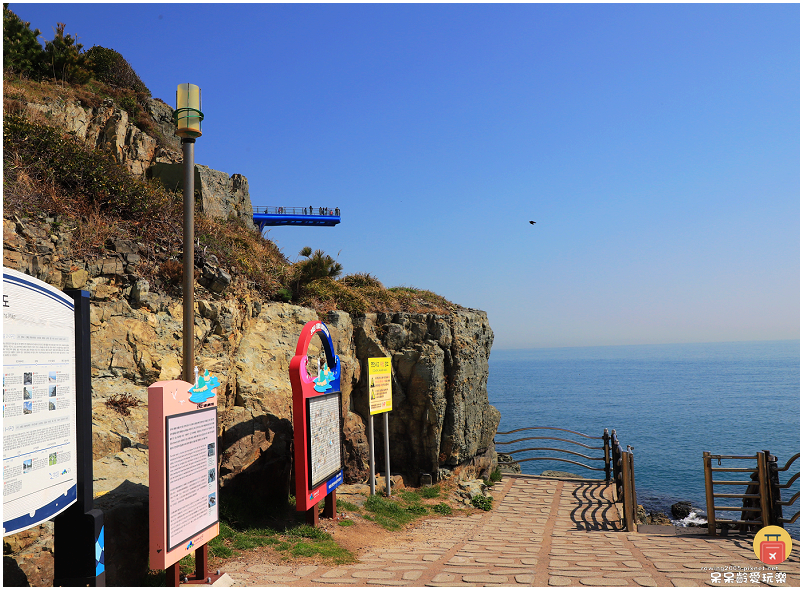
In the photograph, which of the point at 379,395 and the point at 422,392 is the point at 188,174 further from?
the point at 422,392

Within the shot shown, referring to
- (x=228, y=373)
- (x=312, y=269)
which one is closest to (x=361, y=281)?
(x=312, y=269)

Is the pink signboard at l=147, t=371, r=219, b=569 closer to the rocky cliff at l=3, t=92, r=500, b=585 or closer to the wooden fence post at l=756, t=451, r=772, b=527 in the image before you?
the rocky cliff at l=3, t=92, r=500, b=585

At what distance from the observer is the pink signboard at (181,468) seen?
4.96 metres

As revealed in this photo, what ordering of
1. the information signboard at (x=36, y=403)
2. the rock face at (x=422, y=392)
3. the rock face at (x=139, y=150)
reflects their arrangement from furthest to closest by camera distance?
the rock face at (x=139, y=150)
the rock face at (x=422, y=392)
the information signboard at (x=36, y=403)

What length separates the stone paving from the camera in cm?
588

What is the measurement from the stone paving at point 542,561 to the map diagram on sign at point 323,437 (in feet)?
5.22

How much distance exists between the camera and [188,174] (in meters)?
6.50

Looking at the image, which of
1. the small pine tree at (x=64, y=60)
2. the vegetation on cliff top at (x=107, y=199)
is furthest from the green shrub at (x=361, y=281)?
the small pine tree at (x=64, y=60)

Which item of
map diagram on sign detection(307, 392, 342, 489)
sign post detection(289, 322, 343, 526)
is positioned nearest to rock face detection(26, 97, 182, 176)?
sign post detection(289, 322, 343, 526)

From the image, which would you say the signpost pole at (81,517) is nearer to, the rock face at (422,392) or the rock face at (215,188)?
the rock face at (422,392)

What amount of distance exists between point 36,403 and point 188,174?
387 cm

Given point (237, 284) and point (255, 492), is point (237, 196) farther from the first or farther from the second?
point (255, 492)

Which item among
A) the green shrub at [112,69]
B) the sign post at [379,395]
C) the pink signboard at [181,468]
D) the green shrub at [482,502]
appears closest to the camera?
the pink signboard at [181,468]

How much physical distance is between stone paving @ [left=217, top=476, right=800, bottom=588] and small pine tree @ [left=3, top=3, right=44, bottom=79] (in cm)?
1687
